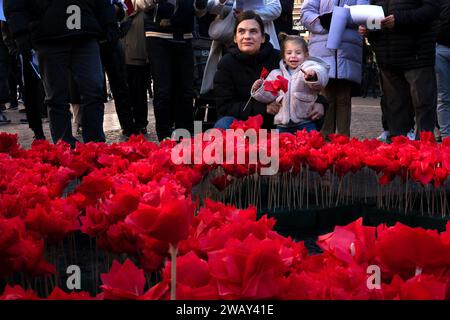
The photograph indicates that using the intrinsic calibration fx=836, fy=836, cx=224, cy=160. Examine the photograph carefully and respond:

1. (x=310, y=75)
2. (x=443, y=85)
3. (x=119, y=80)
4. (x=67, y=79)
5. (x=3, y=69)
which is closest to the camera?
(x=310, y=75)

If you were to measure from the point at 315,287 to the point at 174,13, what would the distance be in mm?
6518

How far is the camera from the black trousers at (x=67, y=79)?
660 centimetres

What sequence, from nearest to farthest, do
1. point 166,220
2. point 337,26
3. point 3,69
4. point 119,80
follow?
point 166,220
point 337,26
point 119,80
point 3,69

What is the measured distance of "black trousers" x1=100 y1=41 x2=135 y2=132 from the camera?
9.02m

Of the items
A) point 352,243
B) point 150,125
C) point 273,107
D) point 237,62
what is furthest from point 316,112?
point 150,125

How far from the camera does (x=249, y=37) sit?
633 centimetres

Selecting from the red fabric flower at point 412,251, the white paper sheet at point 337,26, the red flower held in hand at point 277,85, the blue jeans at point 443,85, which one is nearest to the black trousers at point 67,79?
the red flower held in hand at point 277,85

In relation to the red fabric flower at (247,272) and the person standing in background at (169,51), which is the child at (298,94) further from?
the red fabric flower at (247,272)

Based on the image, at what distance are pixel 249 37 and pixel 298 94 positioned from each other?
2.19 feet

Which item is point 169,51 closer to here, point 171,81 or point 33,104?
point 171,81

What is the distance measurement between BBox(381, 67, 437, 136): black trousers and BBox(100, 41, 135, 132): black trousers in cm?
303

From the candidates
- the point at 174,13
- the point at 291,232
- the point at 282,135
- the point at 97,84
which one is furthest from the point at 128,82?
the point at 291,232

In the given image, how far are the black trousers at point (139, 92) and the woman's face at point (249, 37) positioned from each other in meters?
3.28

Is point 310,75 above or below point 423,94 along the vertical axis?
above
